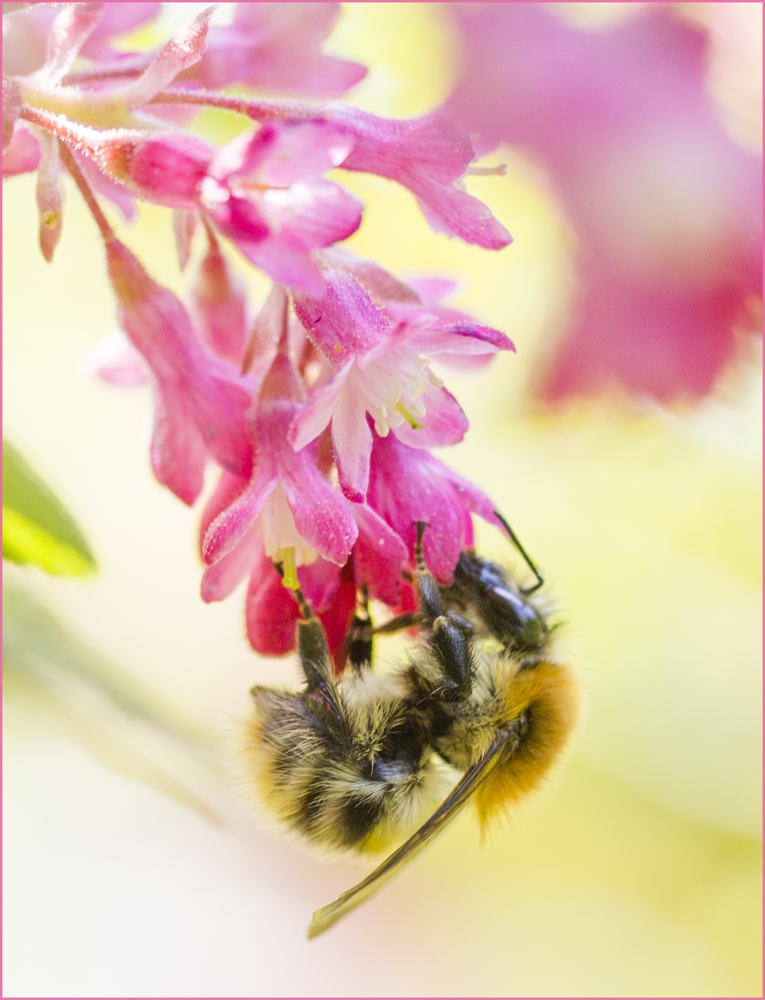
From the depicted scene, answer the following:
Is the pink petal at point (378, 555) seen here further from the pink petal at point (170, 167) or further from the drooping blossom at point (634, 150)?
the drooping blossom at point (634, 150)

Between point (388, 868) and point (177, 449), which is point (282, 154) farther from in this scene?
point (388, 868)

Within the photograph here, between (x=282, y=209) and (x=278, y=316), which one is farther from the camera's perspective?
(x=278, y=316)

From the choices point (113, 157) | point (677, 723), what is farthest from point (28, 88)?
point (677, 723)

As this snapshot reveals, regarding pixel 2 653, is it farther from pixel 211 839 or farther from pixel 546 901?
pixel 546 901

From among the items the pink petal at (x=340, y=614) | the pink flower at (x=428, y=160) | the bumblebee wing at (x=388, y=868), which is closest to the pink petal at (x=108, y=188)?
the pink flower at (x=428, y=160)

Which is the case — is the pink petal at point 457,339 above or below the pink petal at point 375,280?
above

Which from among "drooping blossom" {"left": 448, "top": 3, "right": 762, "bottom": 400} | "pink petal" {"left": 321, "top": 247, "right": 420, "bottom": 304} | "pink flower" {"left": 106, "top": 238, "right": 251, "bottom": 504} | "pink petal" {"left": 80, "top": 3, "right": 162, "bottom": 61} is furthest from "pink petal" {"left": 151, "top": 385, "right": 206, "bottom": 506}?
"drooping blossom" {"left": 448, "top": 3, "right": 762, "bottom": 400}

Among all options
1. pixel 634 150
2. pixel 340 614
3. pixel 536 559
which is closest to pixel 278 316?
pixel 340 614
